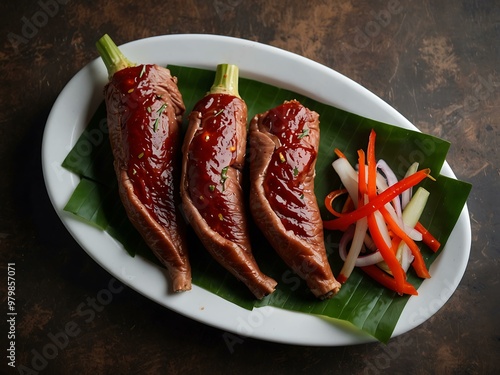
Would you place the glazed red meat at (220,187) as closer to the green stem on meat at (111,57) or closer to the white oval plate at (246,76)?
the white oval plate at (246,76)

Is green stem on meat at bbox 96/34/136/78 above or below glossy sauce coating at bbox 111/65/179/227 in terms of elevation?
above

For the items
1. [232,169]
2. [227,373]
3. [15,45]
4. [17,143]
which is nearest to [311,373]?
[227,373]

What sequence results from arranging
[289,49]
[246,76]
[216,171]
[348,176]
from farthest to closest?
1. [289,49]
2. [246,76]
3. [348,176]
4. [216,171]

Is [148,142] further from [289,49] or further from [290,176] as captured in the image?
[289,49]

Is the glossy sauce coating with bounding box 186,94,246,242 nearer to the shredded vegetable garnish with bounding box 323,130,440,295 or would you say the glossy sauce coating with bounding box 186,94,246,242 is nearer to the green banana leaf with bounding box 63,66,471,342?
the green banana leaf with bounding box 63,66,471,342

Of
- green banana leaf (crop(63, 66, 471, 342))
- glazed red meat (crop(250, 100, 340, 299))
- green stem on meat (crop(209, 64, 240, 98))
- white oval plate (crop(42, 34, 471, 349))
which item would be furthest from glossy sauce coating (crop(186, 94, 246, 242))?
white oval plate (crop(42, 34, 471, 349))

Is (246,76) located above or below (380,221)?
above

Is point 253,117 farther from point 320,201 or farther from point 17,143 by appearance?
point 17,143

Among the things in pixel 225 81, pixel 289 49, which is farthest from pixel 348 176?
pixel 289 49
